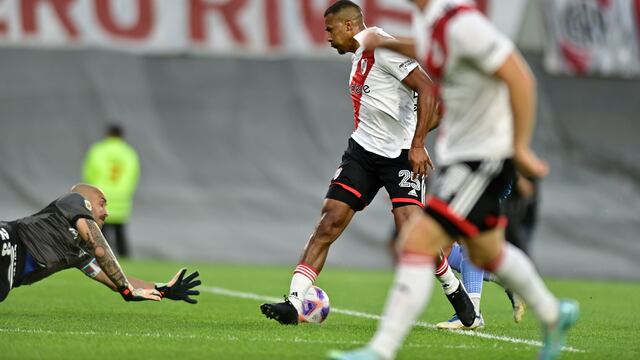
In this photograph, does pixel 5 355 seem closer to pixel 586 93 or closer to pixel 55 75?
pixel 55 75

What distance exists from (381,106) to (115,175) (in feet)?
34.8

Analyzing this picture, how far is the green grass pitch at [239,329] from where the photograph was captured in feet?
25.1

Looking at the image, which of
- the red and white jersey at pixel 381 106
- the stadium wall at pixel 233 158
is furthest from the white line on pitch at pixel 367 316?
the stadium wall at pixel 233 158

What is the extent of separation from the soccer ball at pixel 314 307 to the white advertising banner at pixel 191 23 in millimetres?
11160

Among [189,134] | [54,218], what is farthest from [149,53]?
[54,218]

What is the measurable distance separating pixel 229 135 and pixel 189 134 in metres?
0.62

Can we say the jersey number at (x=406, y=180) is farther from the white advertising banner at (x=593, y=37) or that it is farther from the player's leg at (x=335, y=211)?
the white advertising banner at (x=593, y=37)

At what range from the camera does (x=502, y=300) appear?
13453 millimetres

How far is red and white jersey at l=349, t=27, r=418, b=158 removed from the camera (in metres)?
9.59

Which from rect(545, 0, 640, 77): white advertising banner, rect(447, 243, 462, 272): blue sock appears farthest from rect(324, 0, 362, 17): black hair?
rect(545, 0, 640, 77): white advertising banner

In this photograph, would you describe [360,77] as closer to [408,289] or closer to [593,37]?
[408,289]

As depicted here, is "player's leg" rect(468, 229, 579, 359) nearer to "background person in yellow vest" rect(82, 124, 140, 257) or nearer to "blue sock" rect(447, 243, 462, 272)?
"blue sock" rect(447, 243, 462, 272)

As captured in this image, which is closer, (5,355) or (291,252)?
(5,355)

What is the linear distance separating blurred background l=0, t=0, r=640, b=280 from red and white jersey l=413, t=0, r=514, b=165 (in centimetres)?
1334
